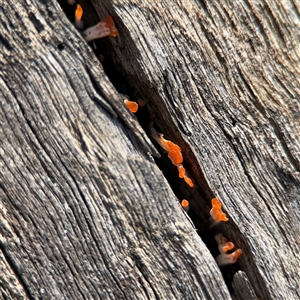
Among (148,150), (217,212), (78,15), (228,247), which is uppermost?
(78,15)

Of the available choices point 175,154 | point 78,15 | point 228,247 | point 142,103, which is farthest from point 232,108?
point 78,15

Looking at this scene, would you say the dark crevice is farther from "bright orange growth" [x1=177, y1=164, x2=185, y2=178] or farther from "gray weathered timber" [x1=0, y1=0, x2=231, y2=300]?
"gray weathered timber" [x1=0, y1=0, x2=231, y2=300]

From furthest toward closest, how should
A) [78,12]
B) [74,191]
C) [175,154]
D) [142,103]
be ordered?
1. [142,103]
2. [175,154]
3. [78,12]
4. [74,191]

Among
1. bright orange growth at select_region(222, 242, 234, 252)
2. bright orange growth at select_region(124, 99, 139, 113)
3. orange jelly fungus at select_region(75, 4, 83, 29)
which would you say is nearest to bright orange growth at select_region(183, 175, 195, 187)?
bright orange growth at select_region(222, 242, 234, 252)

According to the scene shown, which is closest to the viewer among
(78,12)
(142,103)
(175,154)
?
(78,12)

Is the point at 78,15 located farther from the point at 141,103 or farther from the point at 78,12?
the point at 141,103

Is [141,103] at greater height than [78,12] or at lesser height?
lesser

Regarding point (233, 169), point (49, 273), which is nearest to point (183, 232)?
point (233, 169)
